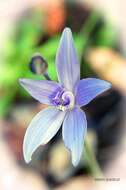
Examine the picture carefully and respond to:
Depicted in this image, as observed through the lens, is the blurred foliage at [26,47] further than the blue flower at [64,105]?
Yes

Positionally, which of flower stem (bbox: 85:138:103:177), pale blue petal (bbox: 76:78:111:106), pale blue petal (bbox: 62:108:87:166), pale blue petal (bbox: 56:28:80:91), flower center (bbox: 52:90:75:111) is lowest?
flower stem (bbox: 85:138:103:177)

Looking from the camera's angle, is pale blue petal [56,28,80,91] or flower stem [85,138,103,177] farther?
flower stem [85,138,103,177]

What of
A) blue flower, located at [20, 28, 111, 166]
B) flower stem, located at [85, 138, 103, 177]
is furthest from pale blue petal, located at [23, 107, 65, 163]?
flower stem, located at [85, 138, 103, 177]

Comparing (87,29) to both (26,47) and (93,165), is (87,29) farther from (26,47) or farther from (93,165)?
(93,165)

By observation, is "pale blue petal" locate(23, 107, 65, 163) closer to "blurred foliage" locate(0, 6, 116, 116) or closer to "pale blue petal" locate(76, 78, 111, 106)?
"pale blue petal" locate(76, 78, 111, 106)

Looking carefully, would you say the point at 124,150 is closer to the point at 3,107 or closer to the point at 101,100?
the point at 101,100

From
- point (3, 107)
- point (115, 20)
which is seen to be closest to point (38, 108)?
point (3, 107)

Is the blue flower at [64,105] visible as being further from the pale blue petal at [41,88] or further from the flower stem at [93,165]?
the flower stem at [93,165]

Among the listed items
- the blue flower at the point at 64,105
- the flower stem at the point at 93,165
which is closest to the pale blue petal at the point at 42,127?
the blue flower at the point at 64,105
